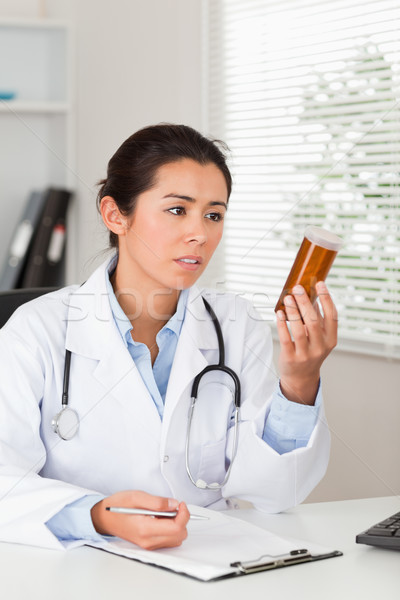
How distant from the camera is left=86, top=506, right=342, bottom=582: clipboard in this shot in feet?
2.93

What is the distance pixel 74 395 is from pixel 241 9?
Result: 1.59 meters

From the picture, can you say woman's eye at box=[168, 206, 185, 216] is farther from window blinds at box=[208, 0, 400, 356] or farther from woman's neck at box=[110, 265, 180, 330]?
window blinds at box=[208, 0, 400, 356]

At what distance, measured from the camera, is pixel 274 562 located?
918 millimetres

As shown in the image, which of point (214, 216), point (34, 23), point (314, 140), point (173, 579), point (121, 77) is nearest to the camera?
point (173, 579)

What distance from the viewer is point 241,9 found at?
242cm

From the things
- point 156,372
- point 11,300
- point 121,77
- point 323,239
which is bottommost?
point 156,372

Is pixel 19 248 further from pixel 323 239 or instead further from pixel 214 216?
pixel 323 239

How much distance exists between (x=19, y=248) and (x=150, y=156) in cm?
166

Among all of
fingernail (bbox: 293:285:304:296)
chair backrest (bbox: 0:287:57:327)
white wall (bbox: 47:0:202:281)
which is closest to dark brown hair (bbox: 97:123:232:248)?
chair backrest (bbox: 0:287:57:327)

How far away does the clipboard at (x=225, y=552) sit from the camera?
2.93 feet

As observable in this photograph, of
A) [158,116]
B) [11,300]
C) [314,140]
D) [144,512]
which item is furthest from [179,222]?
[158,116]

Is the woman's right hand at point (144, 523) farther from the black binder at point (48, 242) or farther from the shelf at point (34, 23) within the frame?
the shelf at point (34, 23)

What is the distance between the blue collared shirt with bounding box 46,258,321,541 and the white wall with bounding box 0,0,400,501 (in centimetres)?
59

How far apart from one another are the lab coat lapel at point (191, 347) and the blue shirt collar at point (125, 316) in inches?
0.5
